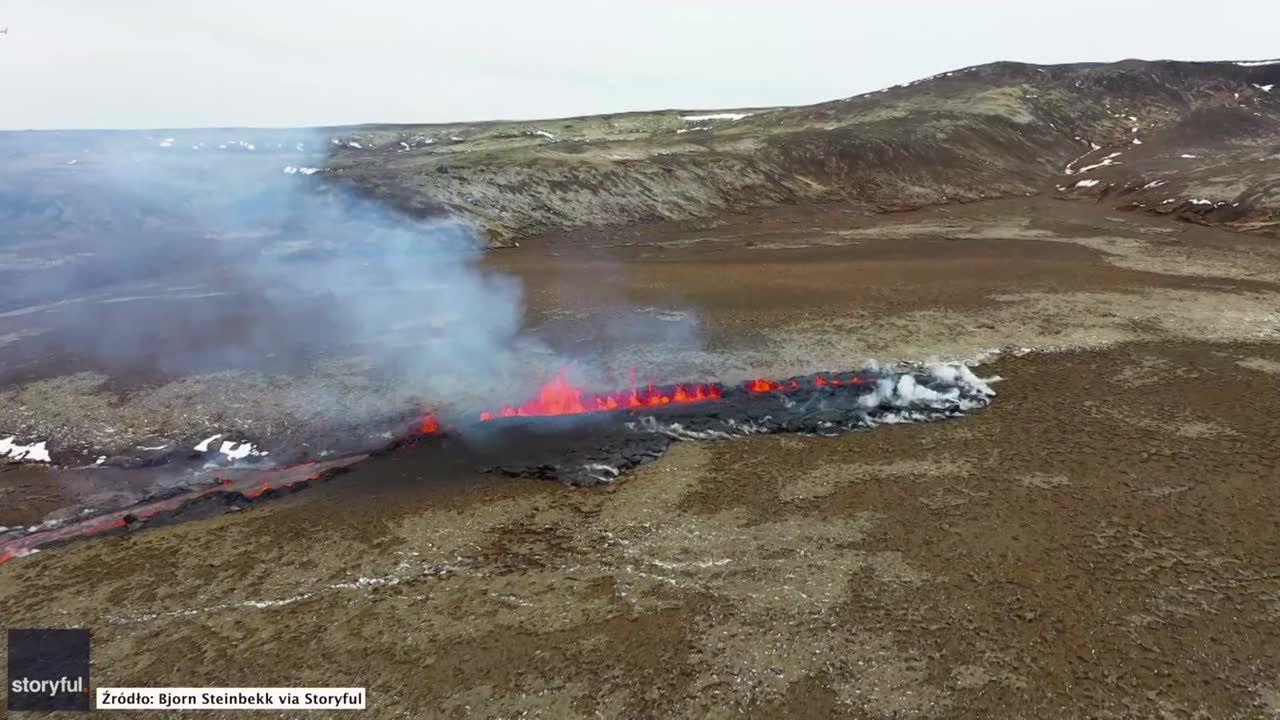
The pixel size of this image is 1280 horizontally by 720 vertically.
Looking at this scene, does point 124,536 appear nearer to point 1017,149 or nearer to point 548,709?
point 548,709

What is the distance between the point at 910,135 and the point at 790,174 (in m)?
17.1

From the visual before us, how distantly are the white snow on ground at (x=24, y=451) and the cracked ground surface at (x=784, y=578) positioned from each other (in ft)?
24.2

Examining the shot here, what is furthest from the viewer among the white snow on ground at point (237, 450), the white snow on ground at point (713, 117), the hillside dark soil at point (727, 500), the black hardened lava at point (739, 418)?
the white snow on ground at point (713, 117)

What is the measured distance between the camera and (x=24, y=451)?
20844 millimetres

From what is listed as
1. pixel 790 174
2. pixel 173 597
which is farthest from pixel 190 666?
pixel 790 174

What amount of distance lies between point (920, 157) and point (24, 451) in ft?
247

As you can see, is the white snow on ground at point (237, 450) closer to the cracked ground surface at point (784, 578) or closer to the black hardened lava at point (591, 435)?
the black hardened lava at point (591, 435)

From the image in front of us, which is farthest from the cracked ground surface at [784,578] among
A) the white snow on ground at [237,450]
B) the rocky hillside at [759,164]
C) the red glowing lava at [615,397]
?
the rocky hillside at [759,164]

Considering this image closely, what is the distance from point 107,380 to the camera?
25031 mm

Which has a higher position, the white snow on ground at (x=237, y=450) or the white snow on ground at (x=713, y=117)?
the white snow on ground at (x=713, y=117)

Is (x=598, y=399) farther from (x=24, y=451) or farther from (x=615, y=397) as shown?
(x=24, y=451)

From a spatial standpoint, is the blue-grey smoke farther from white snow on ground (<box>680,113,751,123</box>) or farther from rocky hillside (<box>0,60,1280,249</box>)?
white snow on ground (<box>680,113,751,123</box>)

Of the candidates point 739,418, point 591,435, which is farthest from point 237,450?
point 739,418

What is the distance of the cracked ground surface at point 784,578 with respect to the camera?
1127 centimetres
